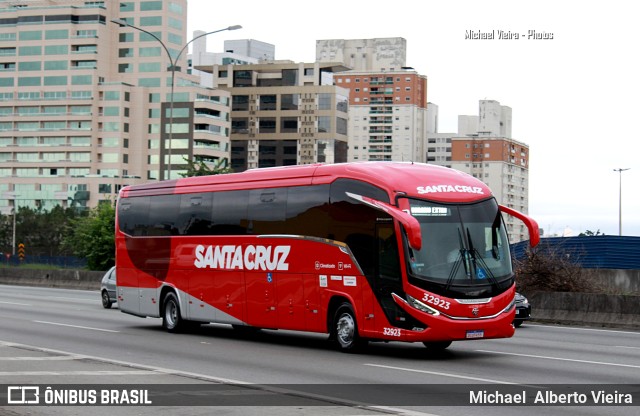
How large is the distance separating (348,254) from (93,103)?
13701 centimetres

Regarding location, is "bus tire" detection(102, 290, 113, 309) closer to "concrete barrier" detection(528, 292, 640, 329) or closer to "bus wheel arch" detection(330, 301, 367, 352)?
"concrete barrier" detection(528, 292, 640, 329)

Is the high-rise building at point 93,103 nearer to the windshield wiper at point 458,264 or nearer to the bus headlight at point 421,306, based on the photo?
the windshield wiper at point 458,264

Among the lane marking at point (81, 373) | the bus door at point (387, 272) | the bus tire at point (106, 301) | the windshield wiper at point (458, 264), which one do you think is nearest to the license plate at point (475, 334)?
the windshield wiper at point (458, 264)

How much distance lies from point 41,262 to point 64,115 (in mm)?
78895

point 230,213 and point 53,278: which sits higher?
point 230,213

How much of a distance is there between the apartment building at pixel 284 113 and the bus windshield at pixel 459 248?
157833mm

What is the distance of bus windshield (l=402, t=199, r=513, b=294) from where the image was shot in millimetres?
17031

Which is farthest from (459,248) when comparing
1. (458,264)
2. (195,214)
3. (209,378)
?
(195,214)

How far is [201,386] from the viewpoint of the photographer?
12.9 metres

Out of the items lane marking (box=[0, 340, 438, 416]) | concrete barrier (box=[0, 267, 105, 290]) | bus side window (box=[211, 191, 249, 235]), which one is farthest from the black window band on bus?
concrete barrier (box=[0, 267, 105, 290])

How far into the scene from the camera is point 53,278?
5581 centimetres

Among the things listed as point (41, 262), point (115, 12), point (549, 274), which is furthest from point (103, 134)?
point (549, 274)

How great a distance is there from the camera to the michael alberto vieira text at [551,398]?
40.0 ft

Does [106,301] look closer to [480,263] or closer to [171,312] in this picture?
[171,312]
